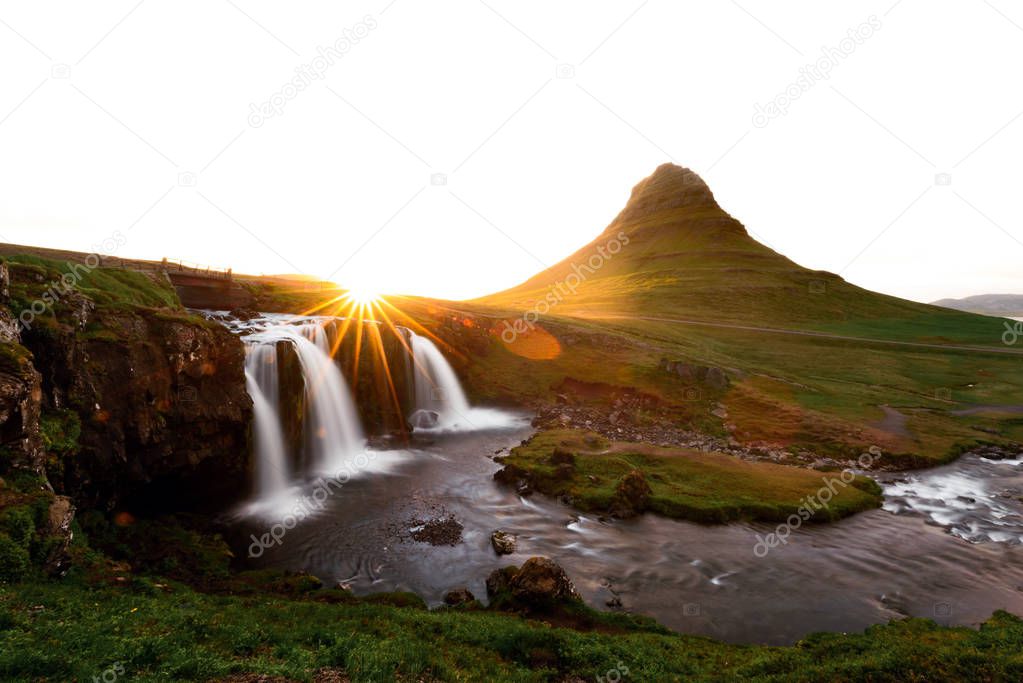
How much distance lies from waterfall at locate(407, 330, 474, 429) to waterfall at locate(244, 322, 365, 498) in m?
7.38

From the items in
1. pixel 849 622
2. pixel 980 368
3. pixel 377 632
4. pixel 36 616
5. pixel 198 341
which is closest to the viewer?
pixel 36 616

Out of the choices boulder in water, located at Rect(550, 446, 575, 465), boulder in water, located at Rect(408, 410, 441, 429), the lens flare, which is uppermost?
the lens flare

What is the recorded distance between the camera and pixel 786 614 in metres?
18.2

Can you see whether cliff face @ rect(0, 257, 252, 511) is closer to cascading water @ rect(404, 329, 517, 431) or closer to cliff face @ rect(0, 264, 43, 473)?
cliff face @ rect(0, 264, 43, 473)

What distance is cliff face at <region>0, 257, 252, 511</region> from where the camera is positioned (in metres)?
18.3

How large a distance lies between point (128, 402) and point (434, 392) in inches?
1170

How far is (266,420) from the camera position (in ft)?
107

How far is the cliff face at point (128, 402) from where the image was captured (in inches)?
722

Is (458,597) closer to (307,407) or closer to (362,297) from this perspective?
(307,407)

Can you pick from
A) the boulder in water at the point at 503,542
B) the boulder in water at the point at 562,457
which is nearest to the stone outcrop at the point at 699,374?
the boulder in water at the point at 562,457

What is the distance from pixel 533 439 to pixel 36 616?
31441 mm

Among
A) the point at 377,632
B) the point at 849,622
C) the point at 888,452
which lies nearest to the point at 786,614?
the point at 849,622

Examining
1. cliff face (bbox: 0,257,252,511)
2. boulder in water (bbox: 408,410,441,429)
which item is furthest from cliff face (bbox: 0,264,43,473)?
boulder in water (bbox: 408,410,441,429)

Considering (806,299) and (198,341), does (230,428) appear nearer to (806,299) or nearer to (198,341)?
(198,341)
